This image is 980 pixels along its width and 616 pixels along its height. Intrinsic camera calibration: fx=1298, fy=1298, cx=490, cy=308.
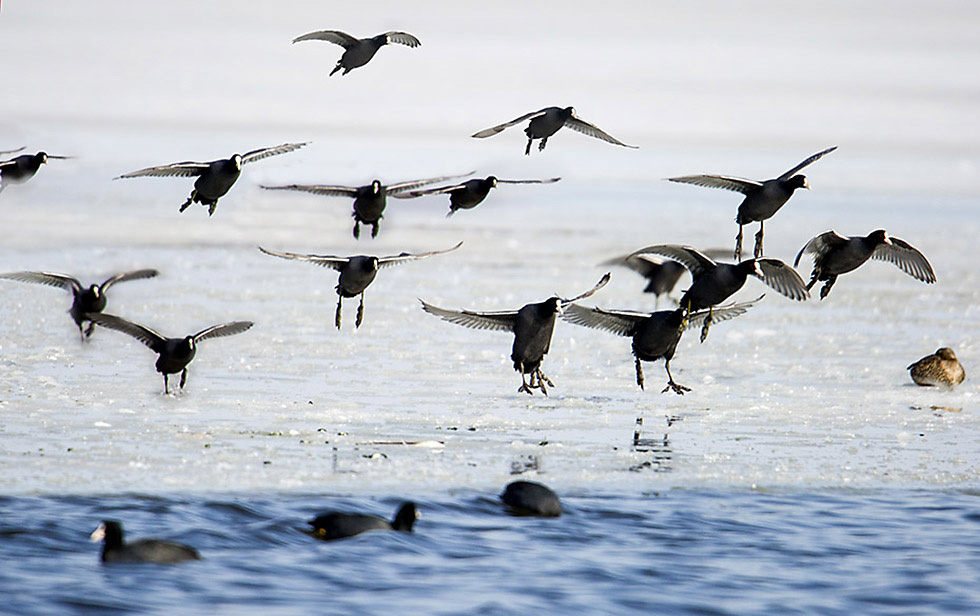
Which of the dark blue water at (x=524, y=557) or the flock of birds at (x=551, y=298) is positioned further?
the flock of birds at (x=551, y=298)

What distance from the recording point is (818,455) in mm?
9227

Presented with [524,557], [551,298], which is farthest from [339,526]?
[551,298]

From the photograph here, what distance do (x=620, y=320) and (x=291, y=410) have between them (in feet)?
8.58

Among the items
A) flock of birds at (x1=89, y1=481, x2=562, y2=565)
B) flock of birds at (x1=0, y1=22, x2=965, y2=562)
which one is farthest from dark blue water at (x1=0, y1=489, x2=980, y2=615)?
flock of birds at (x1=0, y1=22, x2=965, y2=562)

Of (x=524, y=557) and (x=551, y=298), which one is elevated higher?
(x=551, y=298)

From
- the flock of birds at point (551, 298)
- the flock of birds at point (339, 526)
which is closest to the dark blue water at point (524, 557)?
the flock of birds at point (339, 526)

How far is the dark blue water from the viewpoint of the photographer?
6.27 meters

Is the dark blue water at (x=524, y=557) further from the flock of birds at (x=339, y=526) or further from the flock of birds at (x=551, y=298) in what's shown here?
the flock of birds at (x=551, y=298)

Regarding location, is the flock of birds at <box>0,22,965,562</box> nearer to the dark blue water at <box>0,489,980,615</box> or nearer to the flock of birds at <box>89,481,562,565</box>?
the flock of birds at <box>89,481,562,565</box>

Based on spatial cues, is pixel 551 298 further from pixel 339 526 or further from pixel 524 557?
pixel 339 526

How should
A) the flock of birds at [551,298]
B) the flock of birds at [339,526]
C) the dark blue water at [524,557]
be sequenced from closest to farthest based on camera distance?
1. the dark blue water at [524,557]
2. the flock of birds at [339,526]
3. the flock of birds at [551,298]

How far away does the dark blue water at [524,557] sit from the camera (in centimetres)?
627

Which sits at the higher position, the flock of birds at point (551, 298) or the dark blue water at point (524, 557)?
the flock of birds at point (551, 298)

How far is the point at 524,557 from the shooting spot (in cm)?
698
